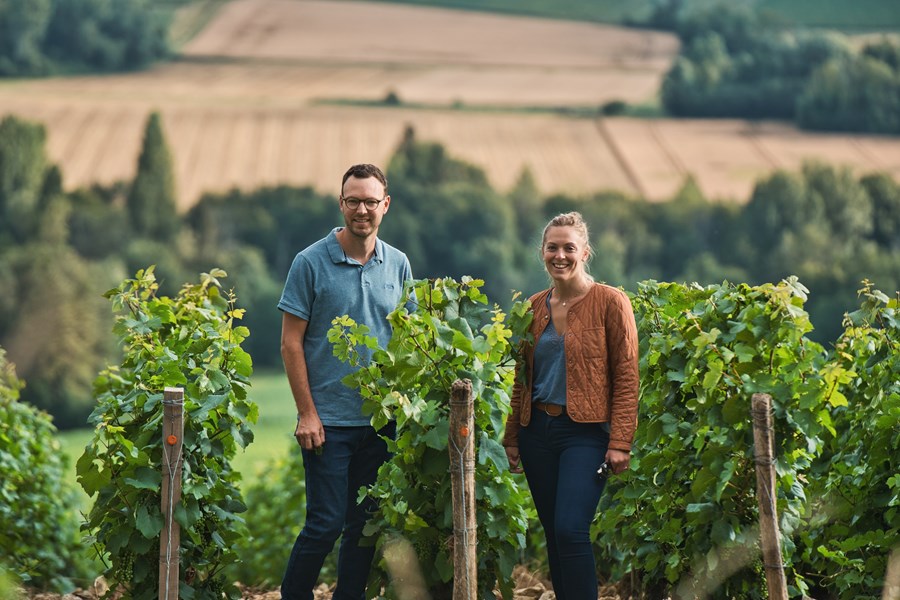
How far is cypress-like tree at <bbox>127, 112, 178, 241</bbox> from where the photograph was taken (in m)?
33.4

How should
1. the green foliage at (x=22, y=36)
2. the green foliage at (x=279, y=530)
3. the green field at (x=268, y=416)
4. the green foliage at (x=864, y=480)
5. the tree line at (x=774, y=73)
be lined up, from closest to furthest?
the green foliage at (x=864, y=480) < the green foliage at (x=279, y=530) < the green field at (x=268, y=416) < the green foliage at (x=22, y=36) < the tree line at (x=774, y=73)

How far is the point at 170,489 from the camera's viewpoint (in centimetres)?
442

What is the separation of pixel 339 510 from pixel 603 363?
1009 mm

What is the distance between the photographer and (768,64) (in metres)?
36.5

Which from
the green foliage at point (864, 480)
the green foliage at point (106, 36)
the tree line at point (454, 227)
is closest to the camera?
the green foliage at point (864, 480)

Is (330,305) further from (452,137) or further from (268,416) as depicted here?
(452,137)

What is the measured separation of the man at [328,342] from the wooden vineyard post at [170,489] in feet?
1.33

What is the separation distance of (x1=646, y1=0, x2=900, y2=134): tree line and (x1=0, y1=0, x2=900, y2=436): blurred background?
0.21 ft

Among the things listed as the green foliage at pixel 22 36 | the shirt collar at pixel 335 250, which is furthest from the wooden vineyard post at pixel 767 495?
the green foliage at pixel 22 36

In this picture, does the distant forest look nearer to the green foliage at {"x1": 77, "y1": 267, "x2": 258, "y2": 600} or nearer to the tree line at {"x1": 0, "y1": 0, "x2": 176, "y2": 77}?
the tree line at {"x1": 0, "y1": 0, "x2": 176, "y2": 77}

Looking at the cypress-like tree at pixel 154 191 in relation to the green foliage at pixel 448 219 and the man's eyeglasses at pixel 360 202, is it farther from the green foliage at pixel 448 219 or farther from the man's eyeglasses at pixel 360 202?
the man's eyeglasses at pixel 360 202

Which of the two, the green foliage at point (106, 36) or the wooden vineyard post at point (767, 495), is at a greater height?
the green foliage at point (106, 36)

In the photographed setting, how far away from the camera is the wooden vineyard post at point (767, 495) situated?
397cm

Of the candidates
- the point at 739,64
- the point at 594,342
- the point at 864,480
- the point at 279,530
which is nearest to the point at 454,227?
the point at 739,64
